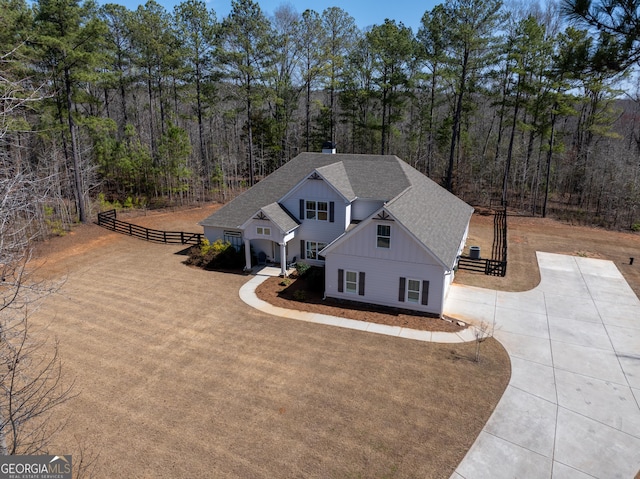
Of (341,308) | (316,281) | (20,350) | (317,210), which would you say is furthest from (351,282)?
(20,350)

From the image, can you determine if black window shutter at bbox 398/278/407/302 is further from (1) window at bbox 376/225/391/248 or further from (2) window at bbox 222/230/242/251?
(2) window at bbox 222/230/242/251

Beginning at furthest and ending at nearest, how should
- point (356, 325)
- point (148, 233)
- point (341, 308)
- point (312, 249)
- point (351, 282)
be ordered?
point (148, 233)
point (312, 249)
point (351, 282)
point (341, 308)
point (356, 325)

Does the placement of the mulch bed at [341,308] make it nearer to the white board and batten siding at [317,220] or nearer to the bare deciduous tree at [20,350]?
the white board and batten siding at [317,220]

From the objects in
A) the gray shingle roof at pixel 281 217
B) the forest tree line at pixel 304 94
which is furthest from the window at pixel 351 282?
the forest tree line at pixel 304 94

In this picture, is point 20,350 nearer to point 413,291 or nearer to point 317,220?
point 413,291

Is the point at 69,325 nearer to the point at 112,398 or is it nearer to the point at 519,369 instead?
the point at 112,398

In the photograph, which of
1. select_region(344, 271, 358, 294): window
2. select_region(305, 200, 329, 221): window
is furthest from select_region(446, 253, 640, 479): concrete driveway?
select_region(305, 200, 329, 221): window
